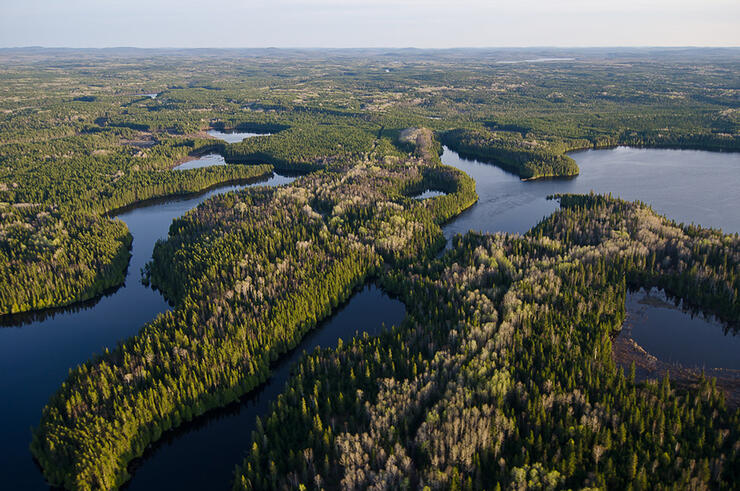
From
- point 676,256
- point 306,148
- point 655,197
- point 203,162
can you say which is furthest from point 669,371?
point 203,162

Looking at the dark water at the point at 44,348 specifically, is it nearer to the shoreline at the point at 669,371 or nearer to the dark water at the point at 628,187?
the shoreline at the point at 669,371

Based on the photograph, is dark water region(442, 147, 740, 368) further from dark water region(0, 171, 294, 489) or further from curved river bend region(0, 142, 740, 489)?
dark water region(0, 171, 294, 489)

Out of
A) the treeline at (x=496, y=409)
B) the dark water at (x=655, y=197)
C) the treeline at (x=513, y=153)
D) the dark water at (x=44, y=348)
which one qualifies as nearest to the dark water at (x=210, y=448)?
the treeline at (x=496, y=409)

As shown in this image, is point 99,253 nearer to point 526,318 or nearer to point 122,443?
point 122,443

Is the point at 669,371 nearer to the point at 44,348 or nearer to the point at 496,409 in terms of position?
the point at 496,409

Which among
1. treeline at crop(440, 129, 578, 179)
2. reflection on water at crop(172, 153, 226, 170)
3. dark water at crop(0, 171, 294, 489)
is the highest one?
treeline at crop(440, 129, 578, 179)

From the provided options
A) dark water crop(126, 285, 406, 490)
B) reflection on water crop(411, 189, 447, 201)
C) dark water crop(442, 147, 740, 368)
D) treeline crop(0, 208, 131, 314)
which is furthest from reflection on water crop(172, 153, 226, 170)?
dark water crop(126, 285, 406, 490)

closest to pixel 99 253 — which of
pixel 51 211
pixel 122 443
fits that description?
pixel 51 211

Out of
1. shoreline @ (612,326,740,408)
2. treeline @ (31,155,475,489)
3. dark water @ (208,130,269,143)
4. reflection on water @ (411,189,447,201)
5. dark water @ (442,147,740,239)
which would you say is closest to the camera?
treeline @ (31,155,475,489)
